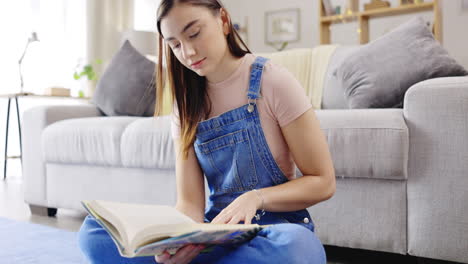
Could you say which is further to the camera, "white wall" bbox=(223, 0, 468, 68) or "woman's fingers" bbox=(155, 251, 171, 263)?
"white wall" bbox=(223, 0, 468, 68)

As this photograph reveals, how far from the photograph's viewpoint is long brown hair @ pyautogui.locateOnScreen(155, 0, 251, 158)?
1.13 meters

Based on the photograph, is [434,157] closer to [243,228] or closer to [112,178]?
[243,228]

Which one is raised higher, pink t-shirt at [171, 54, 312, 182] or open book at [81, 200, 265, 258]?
pink t-shirt at [171, 54, 312, 182]

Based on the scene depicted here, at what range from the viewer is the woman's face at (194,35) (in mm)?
1001

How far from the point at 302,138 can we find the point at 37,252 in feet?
3.57

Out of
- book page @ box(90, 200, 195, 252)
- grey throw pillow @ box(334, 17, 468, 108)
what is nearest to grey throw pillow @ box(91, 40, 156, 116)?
grey throw pillow @ box(334, 17, 468, 108)

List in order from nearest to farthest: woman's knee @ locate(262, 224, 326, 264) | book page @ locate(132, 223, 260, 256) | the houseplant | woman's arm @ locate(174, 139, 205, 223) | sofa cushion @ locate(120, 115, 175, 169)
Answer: book page @ locate(132, 223, 260, 256) < woman's knee @ locate(262, 224, 326, 264) < woman's arm @ locate(174, 139, 205, 223) < sofa cushion @ locate(120, 115, 175, 169) < the houseplant

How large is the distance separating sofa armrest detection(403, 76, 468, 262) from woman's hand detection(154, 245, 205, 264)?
863 mm

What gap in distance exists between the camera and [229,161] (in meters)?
1.12

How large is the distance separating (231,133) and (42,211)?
173cm

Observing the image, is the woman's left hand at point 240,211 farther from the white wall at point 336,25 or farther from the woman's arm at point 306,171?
the white wall at point 336,25

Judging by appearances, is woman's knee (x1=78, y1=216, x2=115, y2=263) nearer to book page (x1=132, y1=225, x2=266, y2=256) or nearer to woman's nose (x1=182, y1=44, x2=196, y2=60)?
book page (x1=132, y1=225, x2=266, y2=256)

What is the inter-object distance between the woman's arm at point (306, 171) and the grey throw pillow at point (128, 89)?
167 centimetres

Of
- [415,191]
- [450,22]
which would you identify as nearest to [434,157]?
[415,191]
